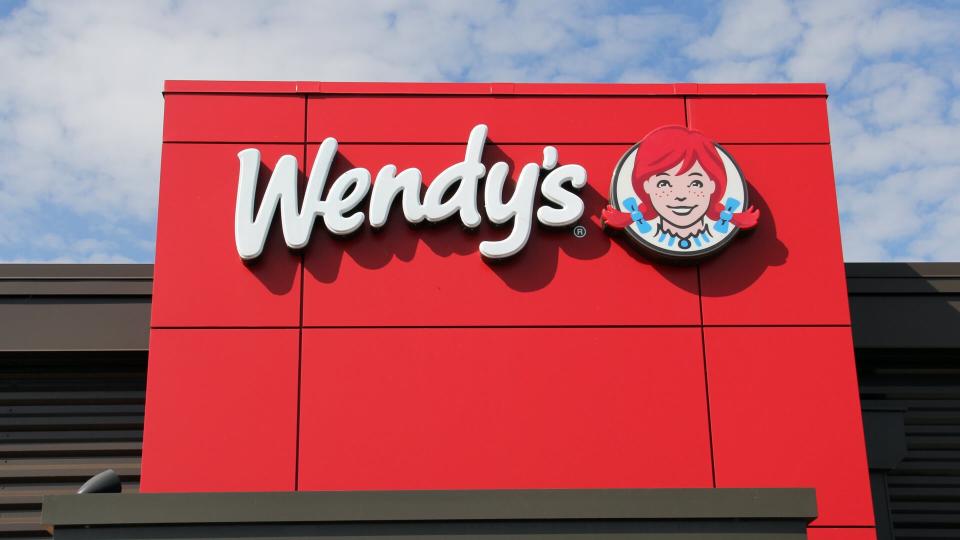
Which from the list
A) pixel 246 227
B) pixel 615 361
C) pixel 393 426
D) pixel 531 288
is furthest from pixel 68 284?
pixel 615 361

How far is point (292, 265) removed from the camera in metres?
10.2

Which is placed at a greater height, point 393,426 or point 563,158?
point 563,158

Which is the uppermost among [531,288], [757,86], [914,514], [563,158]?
[757,86]

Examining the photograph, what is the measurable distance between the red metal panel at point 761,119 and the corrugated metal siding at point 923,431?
2.57 metres

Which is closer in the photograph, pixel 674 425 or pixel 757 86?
pixel 674 425

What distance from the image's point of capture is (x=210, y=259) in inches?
403

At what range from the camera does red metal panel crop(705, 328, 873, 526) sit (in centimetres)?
978

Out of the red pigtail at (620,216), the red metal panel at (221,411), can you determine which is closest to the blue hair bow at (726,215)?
the red pigtail at (620,216)

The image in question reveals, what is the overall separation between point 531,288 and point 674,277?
4.31 ft

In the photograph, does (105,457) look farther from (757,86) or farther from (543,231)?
(757,86)

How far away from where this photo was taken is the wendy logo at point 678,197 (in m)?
10.3

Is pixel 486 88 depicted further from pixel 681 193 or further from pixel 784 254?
pixel 784 254

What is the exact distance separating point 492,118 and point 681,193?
193cm

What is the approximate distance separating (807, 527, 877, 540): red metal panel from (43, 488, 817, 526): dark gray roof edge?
2044mm
